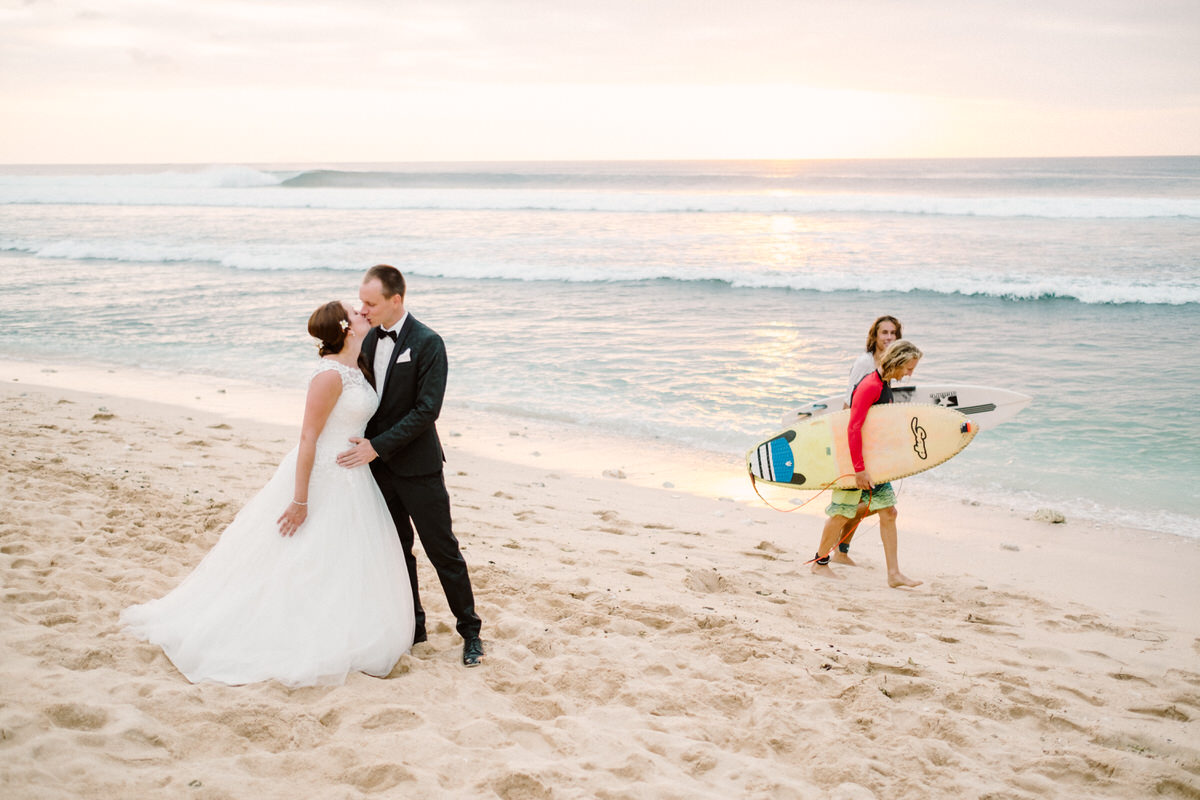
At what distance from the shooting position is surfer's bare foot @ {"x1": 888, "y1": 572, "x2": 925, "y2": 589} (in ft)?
17.9

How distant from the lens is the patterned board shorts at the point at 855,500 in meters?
5.59

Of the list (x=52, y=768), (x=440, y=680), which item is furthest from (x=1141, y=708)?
(x=52, y=768)

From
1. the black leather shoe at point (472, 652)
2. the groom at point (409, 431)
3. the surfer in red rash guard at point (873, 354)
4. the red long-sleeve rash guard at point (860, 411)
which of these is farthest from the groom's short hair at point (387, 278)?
the surfer in red rash guard at point (873, 354)

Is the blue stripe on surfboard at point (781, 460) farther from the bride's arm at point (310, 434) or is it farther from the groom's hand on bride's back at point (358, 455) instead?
the bride's arm at point (310, 434)

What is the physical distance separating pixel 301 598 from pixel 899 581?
381cm

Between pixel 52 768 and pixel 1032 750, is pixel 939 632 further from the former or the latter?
pixel 52 768

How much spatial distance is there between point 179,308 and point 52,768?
53.0 ft

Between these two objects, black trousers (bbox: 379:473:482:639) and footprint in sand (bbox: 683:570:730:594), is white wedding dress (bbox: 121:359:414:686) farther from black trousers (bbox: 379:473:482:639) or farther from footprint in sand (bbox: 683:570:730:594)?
footprint in sand (bbox: 683:570:730:594)

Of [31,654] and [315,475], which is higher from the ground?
[315,475]

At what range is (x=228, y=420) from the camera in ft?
29.7

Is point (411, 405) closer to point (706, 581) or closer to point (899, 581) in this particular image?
point (706, 581)

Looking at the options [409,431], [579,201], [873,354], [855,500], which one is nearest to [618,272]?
[873,354]

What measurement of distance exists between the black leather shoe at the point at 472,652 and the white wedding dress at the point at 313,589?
28 centimetres

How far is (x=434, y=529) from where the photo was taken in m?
3.79
